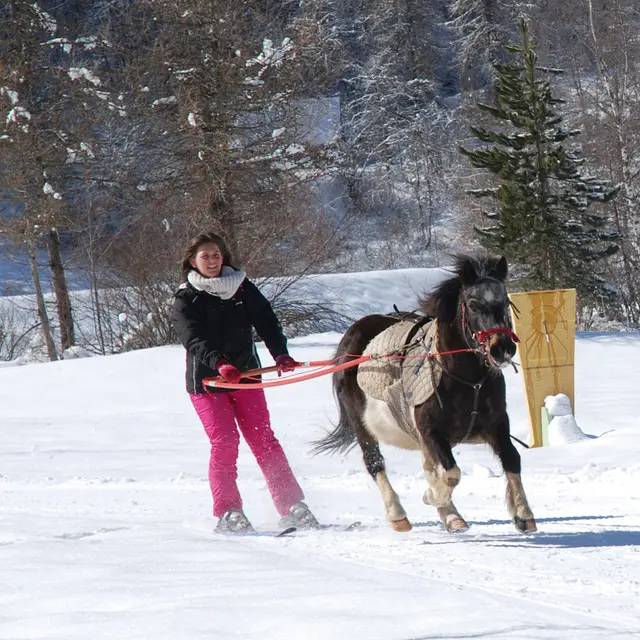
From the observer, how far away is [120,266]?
15945 mm

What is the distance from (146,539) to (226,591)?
4.60 ft

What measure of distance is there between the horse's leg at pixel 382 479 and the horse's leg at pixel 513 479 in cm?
62

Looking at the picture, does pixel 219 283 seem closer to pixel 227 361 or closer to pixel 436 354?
pixel 227 361

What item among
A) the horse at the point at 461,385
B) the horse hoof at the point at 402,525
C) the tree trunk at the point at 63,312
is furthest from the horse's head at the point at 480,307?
the tree trunk at the point at 63,312

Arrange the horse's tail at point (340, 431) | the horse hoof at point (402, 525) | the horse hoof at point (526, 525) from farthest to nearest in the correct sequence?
the horse's tail at point (340, 431) → the horse hoof at point (402, 525) → the horse hoof at point (526, 525)

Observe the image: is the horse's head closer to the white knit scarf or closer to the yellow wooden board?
the white knit scarf

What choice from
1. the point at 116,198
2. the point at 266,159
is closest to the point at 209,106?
the point at 266,159

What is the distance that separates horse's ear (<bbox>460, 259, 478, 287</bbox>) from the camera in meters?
5.02

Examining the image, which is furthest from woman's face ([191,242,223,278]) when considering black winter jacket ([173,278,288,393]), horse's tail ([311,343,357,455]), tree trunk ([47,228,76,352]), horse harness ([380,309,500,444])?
tree trunk ([47,228,76,352])

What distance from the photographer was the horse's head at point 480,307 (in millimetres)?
4633

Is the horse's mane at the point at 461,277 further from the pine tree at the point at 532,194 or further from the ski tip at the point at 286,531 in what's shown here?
the pine tree at the point at 532,194

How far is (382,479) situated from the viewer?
5.68 m

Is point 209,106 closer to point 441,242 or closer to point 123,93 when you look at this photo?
point 123,93

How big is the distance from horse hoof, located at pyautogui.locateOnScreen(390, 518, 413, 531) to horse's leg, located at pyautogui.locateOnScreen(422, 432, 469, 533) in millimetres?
231
